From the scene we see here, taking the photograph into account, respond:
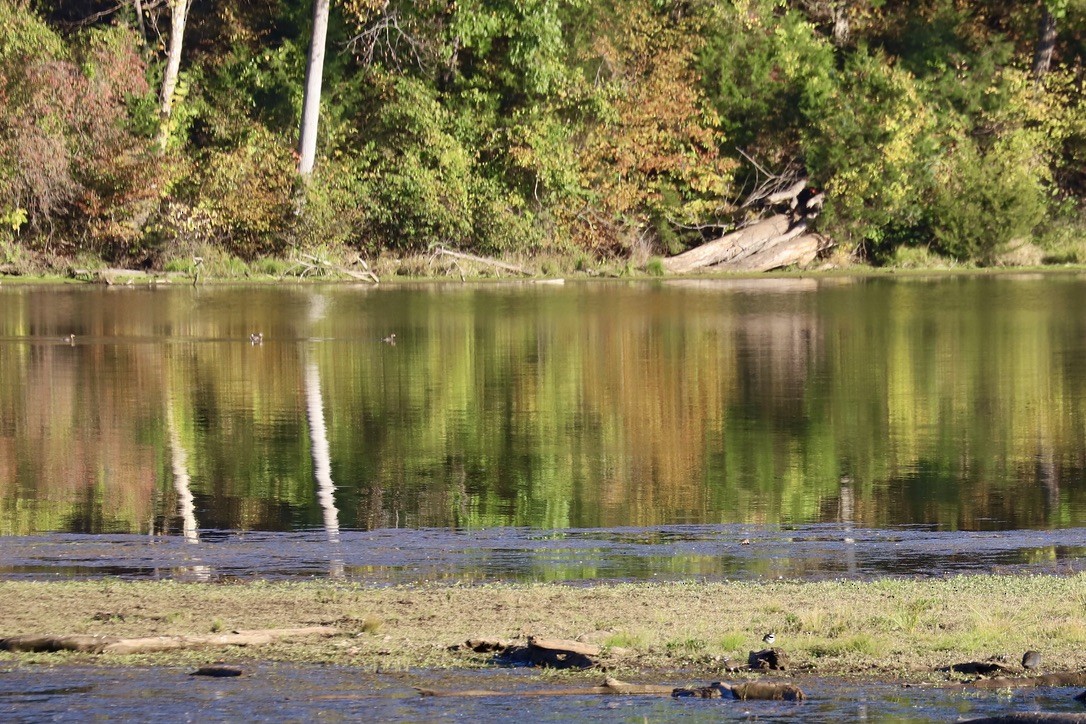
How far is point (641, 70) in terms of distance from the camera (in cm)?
4597

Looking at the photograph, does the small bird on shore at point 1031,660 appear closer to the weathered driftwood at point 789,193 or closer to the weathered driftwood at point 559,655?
the weathered driftwood at point 559,655

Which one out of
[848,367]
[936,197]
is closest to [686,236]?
[936,197]

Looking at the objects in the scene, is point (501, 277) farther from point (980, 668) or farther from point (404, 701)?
point (404, 701)

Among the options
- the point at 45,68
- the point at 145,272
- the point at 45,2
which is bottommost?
the point at 145,272

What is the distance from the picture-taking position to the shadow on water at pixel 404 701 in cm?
635

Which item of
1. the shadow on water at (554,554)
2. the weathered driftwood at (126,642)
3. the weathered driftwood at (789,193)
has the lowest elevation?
the weathered driftwood at (126,642)

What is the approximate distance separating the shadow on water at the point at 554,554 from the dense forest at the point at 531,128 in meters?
31.1

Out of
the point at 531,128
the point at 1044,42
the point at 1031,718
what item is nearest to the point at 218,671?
the point at 1031,718

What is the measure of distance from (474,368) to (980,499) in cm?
990

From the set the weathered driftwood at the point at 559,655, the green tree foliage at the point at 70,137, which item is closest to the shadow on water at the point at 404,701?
the weathered driftwood at the point at 559,655

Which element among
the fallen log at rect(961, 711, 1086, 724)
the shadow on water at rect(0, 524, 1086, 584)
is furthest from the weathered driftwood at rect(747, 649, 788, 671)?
the shadow on water at rect(0, 524, 1086, 584)

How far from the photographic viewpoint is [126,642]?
23.9 ft

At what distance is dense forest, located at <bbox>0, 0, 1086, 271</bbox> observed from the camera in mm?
41156

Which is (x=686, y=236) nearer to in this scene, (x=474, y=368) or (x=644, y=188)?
(x=644, y=188)
